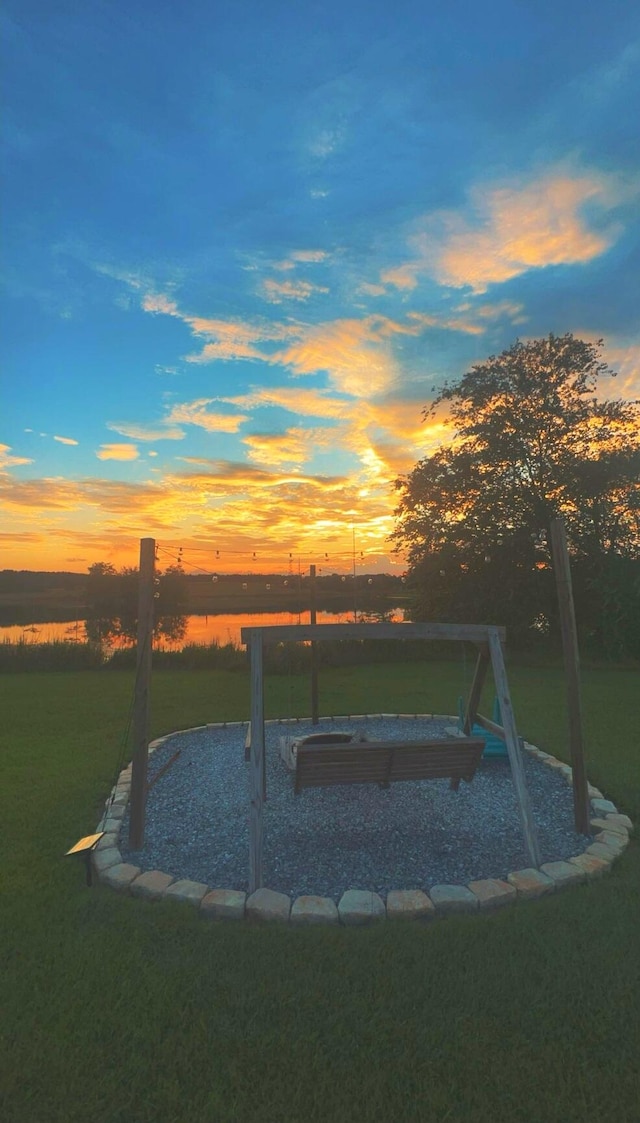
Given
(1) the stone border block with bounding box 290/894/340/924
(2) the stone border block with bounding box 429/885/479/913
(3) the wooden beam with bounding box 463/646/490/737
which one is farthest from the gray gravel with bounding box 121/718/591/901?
(3) the wooden beam with bounding box 463/646/490/737

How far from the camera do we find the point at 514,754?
14.4 ft

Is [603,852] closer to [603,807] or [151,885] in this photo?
[603,807]

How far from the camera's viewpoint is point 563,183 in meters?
8.32

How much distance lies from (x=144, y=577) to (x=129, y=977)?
2.70 m

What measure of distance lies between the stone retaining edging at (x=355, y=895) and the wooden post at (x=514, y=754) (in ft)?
0.56

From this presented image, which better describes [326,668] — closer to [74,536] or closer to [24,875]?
[74,536]

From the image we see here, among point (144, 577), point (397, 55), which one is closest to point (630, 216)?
point (397, 55)

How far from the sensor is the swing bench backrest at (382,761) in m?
4.50

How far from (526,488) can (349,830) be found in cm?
1688

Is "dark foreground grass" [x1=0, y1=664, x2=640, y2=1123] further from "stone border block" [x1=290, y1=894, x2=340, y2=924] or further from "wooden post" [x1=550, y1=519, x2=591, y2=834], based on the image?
"wooden post" [x1=550, y1=519, x2=591, y2=834]

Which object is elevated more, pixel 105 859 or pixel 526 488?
pixel 526 488

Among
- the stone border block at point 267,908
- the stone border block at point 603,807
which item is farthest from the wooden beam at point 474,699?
the stone border block at point 267,908

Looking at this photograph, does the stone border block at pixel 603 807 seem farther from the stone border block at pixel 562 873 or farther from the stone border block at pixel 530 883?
the stone border block at pixel 530 883

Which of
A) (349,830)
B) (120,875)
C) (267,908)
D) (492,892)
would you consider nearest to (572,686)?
(492,892)
